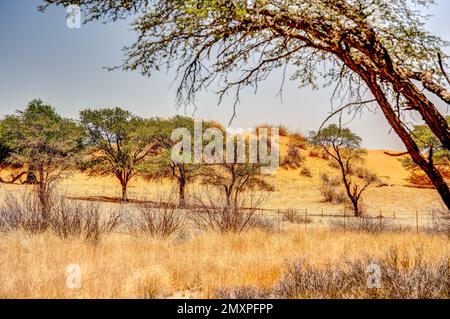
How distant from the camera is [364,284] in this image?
5.46 m

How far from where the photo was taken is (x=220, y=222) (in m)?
12.2

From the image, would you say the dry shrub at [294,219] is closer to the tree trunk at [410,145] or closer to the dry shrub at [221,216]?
the dry shrub at [221,216]

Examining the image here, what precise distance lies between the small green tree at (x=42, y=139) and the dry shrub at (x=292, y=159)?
22.8 m

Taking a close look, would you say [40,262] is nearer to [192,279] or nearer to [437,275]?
[192,279]

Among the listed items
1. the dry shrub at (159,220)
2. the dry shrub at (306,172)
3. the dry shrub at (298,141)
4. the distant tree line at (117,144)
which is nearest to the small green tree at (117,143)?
the distant tree line at (117,144)

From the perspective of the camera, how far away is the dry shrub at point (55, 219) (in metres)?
9.77

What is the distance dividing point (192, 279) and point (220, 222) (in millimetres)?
5807

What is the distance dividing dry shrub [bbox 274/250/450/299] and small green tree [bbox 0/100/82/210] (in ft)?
62.3

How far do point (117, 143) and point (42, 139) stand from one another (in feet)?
23.9

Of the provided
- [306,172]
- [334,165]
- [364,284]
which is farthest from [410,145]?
[334,165]

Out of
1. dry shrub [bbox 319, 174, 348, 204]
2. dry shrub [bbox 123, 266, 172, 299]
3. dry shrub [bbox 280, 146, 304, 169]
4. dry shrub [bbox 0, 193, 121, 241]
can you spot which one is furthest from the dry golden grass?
dry shrub [bbox 280, 146, 304, 169]

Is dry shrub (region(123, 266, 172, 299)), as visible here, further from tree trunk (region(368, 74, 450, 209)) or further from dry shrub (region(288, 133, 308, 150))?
dry shrub (region(288, 133, 308, 150))

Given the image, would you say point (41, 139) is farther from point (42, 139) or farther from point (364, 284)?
point (364, 284)
